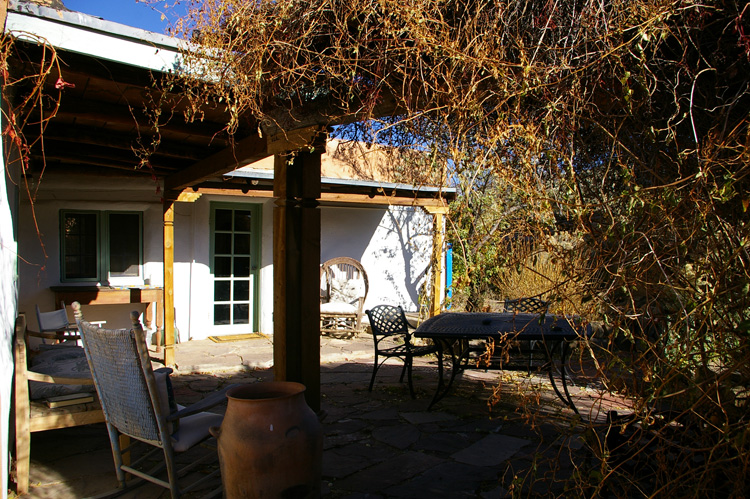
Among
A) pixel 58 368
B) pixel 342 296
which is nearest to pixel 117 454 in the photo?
pixel 58 368

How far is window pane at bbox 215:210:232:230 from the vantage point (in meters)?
9.03

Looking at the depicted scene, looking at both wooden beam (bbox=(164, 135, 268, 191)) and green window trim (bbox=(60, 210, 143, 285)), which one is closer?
wooden beam (bbox=(164, 135, 268, 191))

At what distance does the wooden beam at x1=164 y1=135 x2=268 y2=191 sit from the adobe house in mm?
21

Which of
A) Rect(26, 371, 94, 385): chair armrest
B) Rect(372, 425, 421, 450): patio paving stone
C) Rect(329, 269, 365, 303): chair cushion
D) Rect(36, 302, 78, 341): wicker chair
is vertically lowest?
Rect(372, 425, 421, 450): patio paving stone

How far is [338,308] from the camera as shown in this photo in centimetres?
922

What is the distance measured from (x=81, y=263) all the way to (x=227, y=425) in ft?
20.7

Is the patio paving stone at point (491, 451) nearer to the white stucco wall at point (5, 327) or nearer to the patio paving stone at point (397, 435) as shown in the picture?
the patio paving stone at point (397, 435)

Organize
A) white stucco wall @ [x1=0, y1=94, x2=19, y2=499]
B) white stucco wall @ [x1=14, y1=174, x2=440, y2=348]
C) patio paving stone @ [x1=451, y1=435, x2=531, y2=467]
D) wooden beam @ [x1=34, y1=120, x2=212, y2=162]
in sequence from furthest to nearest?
white stucco wall @ [x1=14, y1=174, x2=440, y2=348], wooden beam @ [x1=34, y1=120, x2=212, y2=162], patio paving stone @ [x1=451, y1=435, x2=531, y2=467], white stucco wall @ [x1=0, y1=94, x2=19, y2=499]

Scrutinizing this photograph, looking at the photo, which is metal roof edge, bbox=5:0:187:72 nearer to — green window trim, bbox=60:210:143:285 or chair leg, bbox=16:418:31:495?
chair leg, bbox=16:418:31:495

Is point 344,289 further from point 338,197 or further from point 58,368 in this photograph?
point 58,368

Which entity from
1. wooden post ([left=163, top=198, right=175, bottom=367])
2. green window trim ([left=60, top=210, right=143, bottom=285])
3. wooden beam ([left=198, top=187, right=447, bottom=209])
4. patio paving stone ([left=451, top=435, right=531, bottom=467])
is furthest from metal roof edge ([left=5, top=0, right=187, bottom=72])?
green window trim ([left=60, top=210, right=143, bottom=285])

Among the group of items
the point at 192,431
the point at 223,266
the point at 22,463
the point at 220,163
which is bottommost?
the point at 22,463

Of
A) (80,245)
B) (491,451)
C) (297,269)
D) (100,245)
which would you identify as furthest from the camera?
(100,245)

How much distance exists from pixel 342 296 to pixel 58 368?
6093 millimetres
